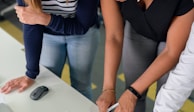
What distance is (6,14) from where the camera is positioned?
3.25 metres

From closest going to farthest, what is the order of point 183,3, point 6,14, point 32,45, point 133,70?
point 183,3
point 32,45
point 133,70
point 6,14

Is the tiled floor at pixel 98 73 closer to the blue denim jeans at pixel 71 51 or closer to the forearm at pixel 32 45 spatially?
the blue denim jeans at pixel 71 51

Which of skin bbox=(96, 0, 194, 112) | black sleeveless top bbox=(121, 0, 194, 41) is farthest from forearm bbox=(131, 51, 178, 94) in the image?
black sleeveless top bbox=(121, 0, 194, 41)

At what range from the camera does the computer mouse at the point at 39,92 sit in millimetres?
1117

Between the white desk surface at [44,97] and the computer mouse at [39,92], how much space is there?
0.04 ft

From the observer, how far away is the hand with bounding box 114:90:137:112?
1.06m

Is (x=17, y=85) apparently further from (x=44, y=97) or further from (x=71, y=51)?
(x=71, y=51)

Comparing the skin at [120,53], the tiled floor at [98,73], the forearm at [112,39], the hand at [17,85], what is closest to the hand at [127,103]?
the skin at [120,53]

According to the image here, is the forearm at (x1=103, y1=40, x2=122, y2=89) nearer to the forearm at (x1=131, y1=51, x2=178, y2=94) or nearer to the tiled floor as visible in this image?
A: the forearm at (x1=131, y1=51, x2=178, y2=94)

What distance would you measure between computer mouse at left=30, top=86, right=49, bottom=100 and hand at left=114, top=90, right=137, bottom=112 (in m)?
0.28

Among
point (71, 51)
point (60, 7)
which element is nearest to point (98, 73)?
point (71, 51)

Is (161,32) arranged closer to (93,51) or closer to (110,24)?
(110,24)

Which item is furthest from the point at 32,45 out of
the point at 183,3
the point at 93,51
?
the point at 183,3

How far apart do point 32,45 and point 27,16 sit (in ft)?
0.48
